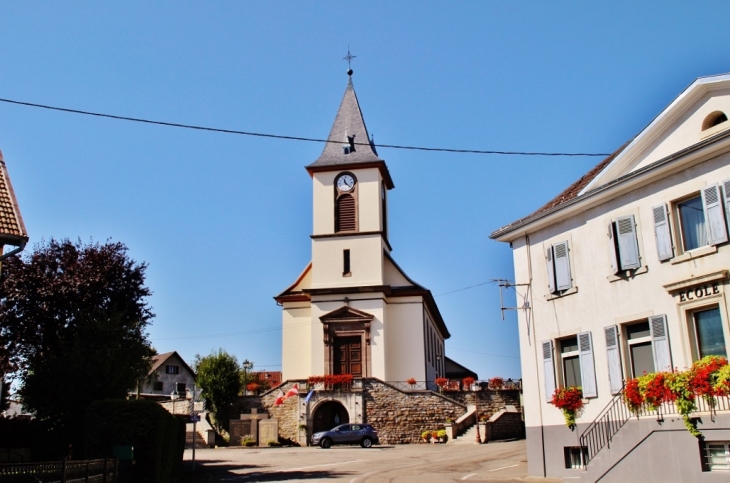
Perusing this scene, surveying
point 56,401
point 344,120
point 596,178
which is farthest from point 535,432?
point 344,120

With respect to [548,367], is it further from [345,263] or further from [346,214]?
[346,214]

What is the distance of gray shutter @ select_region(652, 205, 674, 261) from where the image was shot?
1650cm

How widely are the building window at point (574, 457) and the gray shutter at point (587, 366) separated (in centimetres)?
150

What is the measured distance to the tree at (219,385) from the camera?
41281 millimetres

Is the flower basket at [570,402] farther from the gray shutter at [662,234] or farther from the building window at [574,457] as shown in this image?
the gray shutter at [662,234]

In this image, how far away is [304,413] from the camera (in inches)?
1544

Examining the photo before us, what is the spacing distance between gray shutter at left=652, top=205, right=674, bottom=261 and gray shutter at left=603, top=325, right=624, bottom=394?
7.07 feet

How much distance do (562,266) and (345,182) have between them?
28837 mm

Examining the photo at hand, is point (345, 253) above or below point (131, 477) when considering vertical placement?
above

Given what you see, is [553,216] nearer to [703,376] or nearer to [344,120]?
[703,376]

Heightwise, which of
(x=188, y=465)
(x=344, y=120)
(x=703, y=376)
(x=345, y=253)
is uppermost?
(x=344, y=120)

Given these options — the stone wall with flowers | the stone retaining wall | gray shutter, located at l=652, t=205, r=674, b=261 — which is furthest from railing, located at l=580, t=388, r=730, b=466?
the stone wall with flowers

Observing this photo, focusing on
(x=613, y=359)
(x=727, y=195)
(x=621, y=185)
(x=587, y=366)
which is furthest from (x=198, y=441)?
(x=727, y=195)

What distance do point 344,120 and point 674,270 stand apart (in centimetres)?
3592
